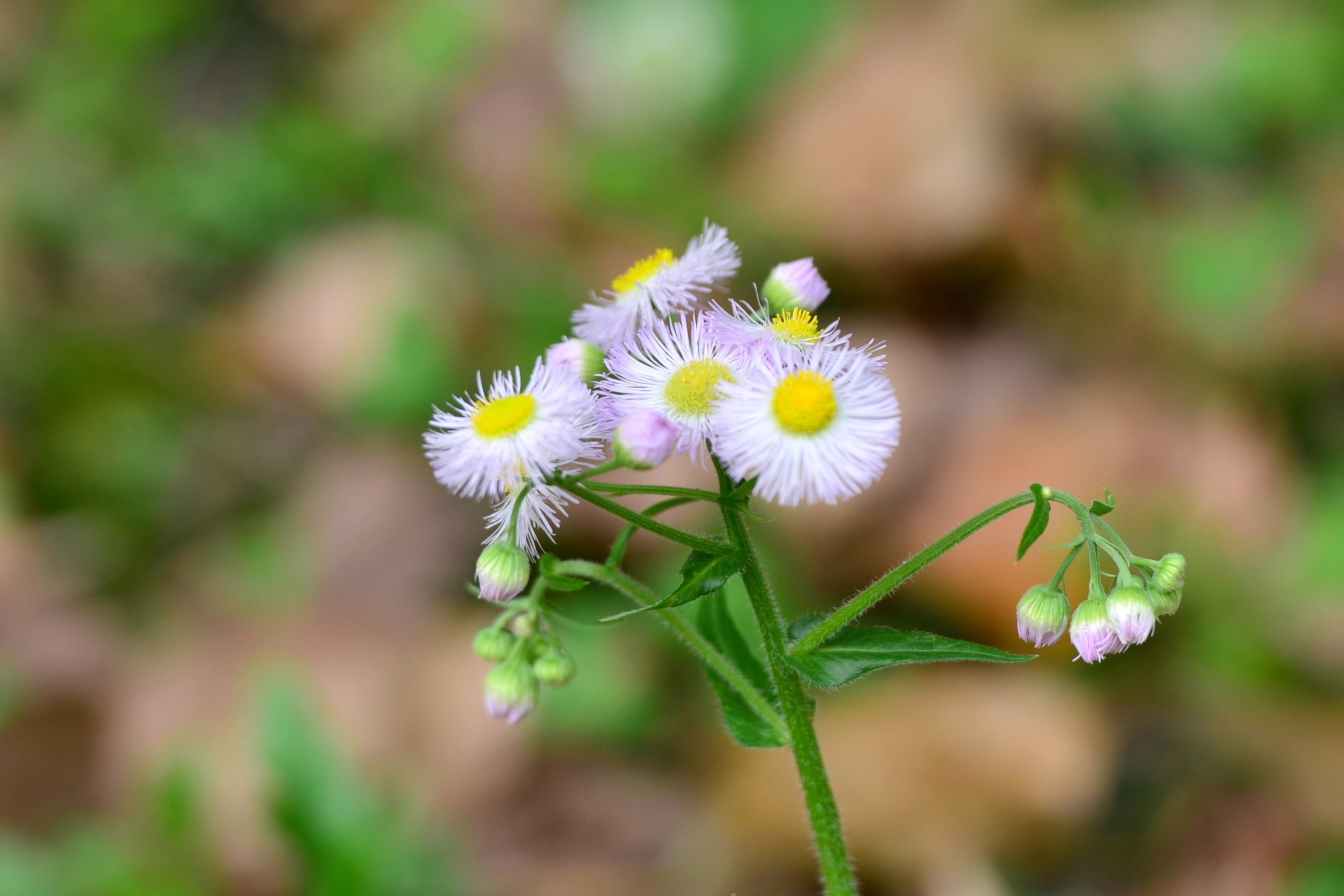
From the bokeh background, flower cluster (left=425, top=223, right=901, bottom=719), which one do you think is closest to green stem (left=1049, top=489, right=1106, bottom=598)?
flower cluster (left=425, top=223, right=901, bottom=719)

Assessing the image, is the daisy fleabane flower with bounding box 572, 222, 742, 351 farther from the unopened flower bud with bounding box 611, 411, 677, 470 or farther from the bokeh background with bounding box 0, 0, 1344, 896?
the bokeh background with bounding box 0, 0, 1344, 896

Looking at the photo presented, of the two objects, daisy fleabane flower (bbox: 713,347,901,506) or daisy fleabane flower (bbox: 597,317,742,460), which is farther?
daisy fleabane flower (bbox: 597,317,742,460)

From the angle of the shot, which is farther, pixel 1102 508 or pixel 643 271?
pixel 643 271

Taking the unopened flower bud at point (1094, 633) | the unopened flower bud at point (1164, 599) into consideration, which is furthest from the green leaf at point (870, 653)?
the unopened flower bud at point (1164, 599)

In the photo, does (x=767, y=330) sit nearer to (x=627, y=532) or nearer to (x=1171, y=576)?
(x=627, y=532)

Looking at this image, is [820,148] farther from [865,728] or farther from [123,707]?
[123,707]

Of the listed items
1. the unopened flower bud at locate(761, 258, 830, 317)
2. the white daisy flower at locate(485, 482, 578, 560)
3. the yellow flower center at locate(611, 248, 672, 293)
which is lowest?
the white daisy flower at locate(485, 482, 578, 560)

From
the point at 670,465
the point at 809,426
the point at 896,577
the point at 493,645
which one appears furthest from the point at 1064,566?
the point at 670,465
